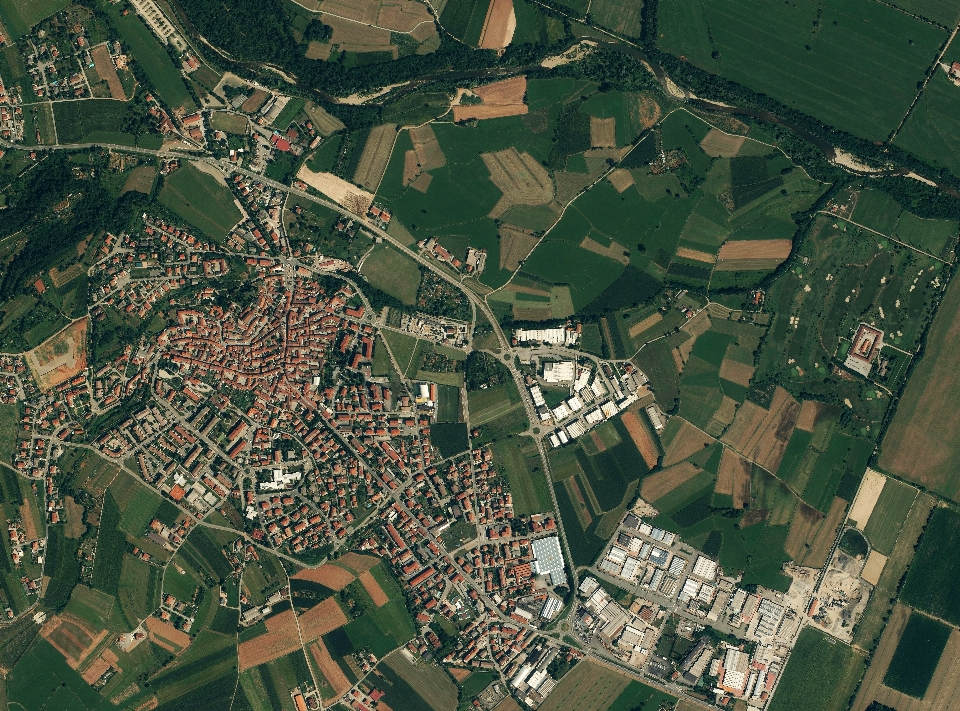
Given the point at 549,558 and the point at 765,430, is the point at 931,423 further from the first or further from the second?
the point at 549,558

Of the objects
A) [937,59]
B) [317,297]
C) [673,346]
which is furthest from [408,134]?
[937,59]

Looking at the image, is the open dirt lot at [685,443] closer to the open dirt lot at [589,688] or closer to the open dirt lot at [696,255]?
the open dirt lot at [696,255]

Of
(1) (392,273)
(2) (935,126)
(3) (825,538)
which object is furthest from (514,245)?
(2) (935,126)

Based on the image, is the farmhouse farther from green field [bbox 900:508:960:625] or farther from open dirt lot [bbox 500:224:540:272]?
open dirt lot [bbox 500:224:540:272]

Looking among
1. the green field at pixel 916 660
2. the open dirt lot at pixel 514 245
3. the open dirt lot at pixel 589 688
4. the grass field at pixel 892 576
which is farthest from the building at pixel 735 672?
the open dirt lot at pixel 514 245

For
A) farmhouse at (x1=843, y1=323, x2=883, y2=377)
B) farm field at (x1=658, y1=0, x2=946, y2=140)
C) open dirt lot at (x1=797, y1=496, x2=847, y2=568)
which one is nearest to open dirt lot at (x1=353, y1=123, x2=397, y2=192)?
farm field at (x1=658, y1=0, x2=946, y2=140)
